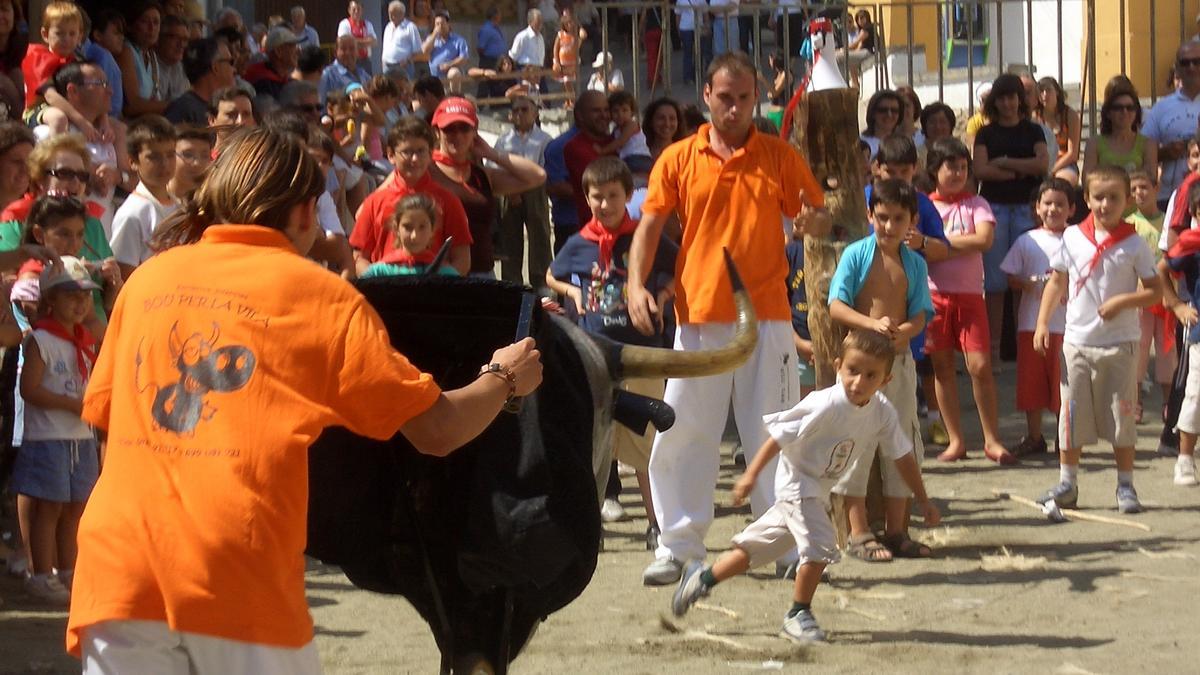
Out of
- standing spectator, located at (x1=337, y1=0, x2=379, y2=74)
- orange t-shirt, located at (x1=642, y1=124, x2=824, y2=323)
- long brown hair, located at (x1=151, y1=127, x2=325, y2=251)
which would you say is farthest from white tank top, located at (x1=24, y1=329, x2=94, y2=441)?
standing spectator, located at (x1=337, y1=0, x2=379, y2=74)

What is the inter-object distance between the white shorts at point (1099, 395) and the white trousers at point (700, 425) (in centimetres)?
230

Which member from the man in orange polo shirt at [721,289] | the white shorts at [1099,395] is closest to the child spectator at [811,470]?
the man in orange polo shirt at [721,289]

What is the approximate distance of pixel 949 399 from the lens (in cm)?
1038

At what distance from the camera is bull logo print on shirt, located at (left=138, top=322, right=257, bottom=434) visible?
3318mm

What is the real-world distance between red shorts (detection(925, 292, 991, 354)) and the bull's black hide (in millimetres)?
6425

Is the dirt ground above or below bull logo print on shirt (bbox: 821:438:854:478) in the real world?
below

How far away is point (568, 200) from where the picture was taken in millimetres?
11859

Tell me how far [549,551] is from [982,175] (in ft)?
29.5

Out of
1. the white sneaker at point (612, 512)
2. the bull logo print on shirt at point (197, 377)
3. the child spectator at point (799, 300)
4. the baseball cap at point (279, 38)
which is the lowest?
the white sneaker at point (612, 512)

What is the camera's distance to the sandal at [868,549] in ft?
26.3

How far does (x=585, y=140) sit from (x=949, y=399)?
3.11 metres

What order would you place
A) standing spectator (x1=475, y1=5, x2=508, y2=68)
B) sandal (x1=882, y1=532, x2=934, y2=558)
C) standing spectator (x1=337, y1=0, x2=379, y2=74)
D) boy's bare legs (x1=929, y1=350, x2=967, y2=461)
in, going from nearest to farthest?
sandal (x1=882, y1=532, x2=934, y2=558) → boy's bare legs (x1=929, y1=350, x2=967, y2=461) → standing spectator (x1=337, y1=0, x2=379, y2=74) → standing spectator (x1=475, y1=5, x2=508, y2=68)

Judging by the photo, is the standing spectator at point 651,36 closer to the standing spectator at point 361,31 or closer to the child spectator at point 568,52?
the child spectator at point 568,52

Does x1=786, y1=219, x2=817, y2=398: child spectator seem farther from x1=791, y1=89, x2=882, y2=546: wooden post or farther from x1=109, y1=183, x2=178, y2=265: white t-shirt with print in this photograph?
x1=109, y1=183, x2=178, y2=265: white t-shirt with print
